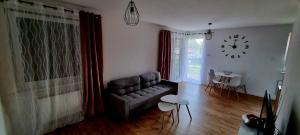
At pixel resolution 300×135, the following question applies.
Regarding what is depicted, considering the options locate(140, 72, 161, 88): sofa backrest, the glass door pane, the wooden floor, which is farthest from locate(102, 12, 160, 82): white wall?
the glass door pane

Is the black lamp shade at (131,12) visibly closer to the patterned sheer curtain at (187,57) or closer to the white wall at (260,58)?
the patterned sheer curtain at (187,57)

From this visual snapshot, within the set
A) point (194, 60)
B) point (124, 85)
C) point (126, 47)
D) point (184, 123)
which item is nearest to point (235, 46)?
point (194, 60)

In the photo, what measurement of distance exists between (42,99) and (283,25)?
590 centimetres

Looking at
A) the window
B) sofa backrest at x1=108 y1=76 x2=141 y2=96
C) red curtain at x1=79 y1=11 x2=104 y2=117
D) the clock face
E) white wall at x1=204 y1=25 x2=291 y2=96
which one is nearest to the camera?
the window

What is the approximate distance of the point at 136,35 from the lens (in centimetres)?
377

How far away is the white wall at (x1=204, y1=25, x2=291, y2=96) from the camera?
157 inches

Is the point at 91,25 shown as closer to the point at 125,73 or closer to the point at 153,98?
the point at 125,73

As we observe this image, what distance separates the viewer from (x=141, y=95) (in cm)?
317

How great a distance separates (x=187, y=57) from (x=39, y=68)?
199 inches

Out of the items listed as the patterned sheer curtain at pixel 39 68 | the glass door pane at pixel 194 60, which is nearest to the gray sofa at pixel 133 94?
the patterned sheer curtain at pixel 39 68

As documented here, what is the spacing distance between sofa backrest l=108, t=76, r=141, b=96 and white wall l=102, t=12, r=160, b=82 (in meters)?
0.25

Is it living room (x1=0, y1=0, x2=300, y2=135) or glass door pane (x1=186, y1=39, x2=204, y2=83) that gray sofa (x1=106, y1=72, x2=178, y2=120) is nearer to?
living room (x1=0, y1=0, x2=300, y2=135)

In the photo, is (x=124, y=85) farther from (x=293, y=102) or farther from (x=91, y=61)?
(x=293, y=102)

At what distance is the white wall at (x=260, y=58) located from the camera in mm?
3986
